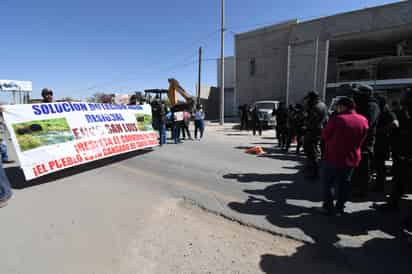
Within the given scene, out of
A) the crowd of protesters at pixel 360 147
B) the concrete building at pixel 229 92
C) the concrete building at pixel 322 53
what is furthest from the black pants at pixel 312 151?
the concrete building at pixel 229 92

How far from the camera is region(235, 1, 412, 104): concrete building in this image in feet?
63.4

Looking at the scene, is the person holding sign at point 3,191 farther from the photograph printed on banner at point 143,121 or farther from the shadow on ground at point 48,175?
the photograph printed on banner at point 143,121

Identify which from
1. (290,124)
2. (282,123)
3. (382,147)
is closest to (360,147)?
(382,147)

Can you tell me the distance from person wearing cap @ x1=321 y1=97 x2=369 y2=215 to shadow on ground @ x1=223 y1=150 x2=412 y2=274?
14.6 inches

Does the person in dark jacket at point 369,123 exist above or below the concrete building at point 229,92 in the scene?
below

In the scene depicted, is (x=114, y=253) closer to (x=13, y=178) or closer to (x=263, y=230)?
(x=263, y=230)

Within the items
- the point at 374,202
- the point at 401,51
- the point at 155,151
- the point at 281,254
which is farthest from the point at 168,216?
the point at 401,51

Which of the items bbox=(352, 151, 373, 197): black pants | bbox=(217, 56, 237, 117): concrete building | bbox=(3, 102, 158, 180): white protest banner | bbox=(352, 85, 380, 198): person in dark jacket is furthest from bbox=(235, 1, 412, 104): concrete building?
bbox=(3, 102, 158, 180): white protest banner

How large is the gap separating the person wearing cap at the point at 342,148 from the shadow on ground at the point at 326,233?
371 millimetres

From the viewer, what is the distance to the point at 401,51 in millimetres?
21375

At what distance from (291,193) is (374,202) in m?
1.33

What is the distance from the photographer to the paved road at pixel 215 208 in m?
2.67

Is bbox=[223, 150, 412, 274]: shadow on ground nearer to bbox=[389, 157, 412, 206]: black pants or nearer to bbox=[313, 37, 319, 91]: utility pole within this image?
bbox=[389, 157, 412, 206]: black pants

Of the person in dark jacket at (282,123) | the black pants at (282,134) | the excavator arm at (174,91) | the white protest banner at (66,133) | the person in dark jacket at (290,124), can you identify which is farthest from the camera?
the excavator arm at (174,91)
